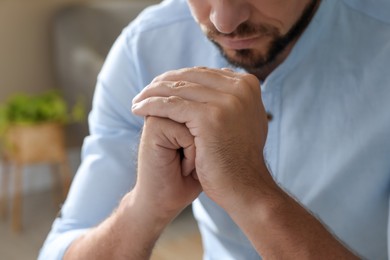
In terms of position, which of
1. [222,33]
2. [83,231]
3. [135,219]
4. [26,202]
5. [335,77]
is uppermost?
[222,33]

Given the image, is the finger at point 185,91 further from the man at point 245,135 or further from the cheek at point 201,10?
the cheek at point 201,10

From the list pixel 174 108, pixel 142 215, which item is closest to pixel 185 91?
pixel 174 108

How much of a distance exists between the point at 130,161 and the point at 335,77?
0.41 metres

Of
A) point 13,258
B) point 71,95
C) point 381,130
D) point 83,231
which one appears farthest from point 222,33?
point 71,95

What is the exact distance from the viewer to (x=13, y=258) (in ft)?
9.14

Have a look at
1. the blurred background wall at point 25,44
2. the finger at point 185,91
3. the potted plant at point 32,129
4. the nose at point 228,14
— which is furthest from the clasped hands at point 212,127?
the blurred background wall at point 25,44

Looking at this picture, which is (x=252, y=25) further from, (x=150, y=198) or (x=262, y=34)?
(x=150, y=198)

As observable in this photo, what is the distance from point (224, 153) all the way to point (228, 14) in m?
0.23

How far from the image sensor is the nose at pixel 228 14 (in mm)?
1068

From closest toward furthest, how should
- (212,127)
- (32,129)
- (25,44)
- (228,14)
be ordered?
(212,127) → (228,14) → (32,129) → (25,44)

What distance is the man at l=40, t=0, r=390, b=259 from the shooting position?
0.99 metres

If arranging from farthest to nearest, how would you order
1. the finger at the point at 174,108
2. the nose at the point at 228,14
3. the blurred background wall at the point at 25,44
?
the blurred background wall at the point at 25,44, the nose at the point at 228,14, the finger at the point at 174,108

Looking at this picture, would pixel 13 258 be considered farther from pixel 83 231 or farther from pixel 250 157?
pixel 250 157

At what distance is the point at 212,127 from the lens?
0.96m
